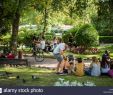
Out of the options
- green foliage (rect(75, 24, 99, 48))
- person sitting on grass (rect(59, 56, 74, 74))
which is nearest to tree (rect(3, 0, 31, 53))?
person sitting on grass (rect(59, 56, 74, 74))

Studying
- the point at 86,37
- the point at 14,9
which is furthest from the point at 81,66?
the point at 86,37

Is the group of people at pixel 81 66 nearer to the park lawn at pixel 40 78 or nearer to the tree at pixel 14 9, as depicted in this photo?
the park lawn at pixel 40 78

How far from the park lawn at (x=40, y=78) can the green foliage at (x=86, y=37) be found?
12.4 m

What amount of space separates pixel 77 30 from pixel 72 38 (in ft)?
4.39

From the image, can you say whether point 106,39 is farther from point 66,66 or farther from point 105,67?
point 105,67

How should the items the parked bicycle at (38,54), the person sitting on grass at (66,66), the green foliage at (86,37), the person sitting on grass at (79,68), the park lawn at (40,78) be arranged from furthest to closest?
the green foliage at (86,37) → the parked bicycle at (38,54) → the person sitting on grass at (66,66) → the person sitting on grass at (79,68) → the park lawn at (40,78)

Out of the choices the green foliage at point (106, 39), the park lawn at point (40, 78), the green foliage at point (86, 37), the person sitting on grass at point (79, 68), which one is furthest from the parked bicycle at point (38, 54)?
the green foliage at point (106, 39)

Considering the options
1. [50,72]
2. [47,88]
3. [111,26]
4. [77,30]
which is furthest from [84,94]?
[77,30]

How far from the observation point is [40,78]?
61.3ft

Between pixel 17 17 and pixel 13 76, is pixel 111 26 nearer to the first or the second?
pixel 17 17

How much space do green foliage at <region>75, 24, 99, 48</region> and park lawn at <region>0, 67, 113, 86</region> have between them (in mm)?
12372

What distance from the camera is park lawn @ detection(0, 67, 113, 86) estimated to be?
1731cm

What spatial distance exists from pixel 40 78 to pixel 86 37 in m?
15.7

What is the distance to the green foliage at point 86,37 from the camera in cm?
3409
